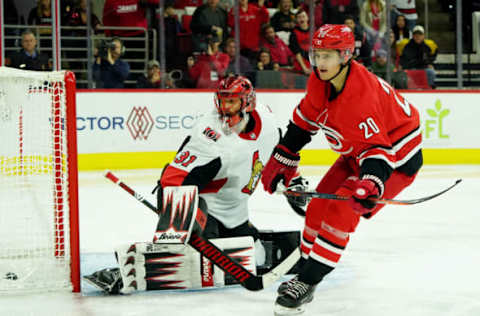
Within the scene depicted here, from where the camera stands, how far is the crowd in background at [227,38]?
300 inches

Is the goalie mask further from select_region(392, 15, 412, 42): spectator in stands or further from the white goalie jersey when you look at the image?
select_region(392, 15, 412, 42): spectator in stands

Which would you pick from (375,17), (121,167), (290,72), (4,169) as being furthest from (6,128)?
(375,17)

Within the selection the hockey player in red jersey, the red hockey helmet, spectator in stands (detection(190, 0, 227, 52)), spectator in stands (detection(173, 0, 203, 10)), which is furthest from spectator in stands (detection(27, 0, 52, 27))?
the red hockey helmet

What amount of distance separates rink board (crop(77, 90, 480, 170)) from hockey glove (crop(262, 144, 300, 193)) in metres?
4.55

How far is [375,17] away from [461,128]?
60.8 inches

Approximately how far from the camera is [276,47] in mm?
8430

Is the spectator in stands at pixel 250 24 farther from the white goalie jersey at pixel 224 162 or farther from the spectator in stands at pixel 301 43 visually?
the white goalie jersey at pixel 224 162

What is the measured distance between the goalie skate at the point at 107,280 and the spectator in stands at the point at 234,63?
5298mm

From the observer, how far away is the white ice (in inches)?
107

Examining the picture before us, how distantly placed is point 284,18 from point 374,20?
3.26 ft

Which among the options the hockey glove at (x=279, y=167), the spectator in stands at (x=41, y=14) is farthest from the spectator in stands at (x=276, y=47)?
the hockey glove at (x=279, y=167)

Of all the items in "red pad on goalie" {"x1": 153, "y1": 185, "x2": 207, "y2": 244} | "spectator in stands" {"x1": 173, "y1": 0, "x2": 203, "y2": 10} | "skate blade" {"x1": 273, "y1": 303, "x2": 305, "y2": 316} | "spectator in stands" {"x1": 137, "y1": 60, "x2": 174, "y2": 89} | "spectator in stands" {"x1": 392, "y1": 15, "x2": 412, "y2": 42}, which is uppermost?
"spectator in stands" {"x1": 173, "y1": 0, "x2": 203, "y2": 10}

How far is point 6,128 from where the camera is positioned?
311 cm

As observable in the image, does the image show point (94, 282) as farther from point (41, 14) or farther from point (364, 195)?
point (41, 14)
